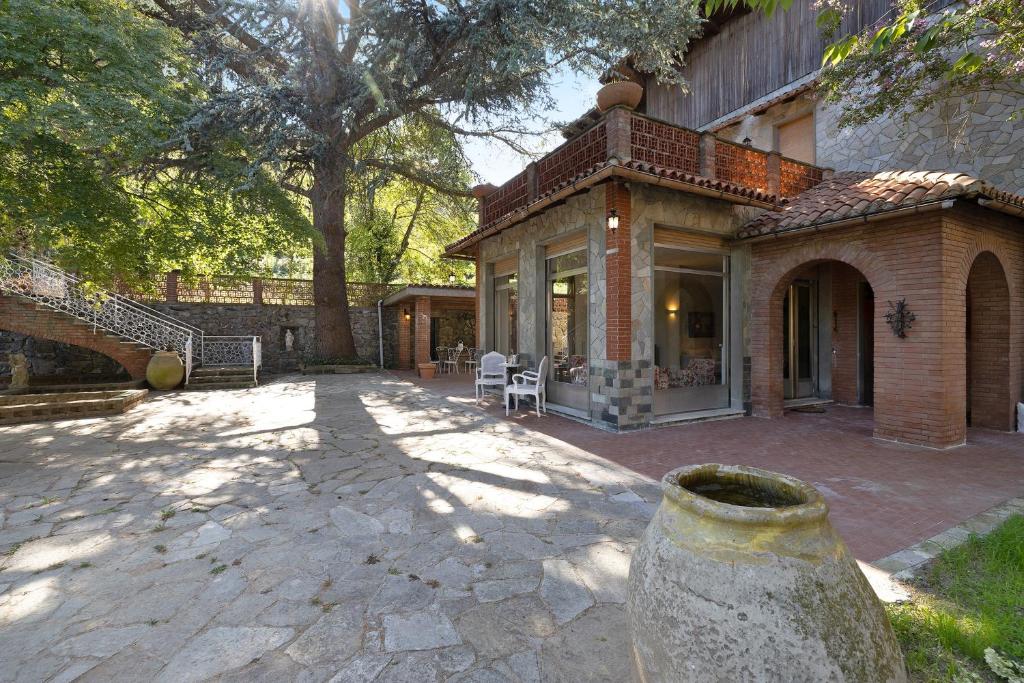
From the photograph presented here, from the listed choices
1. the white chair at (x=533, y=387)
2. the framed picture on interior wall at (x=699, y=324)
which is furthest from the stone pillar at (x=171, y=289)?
the framed picture on interior wall at (x=699, y=324)

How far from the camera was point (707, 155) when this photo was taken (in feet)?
24.2

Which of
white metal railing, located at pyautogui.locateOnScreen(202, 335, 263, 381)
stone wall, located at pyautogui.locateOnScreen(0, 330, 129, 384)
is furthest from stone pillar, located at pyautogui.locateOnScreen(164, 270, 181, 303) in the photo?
stone wall, located at pyautogui.locateOnScreen(0, 330, 129, 384)

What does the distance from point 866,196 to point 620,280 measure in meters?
3.74

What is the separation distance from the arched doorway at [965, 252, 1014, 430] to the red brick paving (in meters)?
0.38

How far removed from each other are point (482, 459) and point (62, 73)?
6819 mm

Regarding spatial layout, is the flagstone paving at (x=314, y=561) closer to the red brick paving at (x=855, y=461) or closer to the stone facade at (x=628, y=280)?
the red brick paving at (x=855, y=461)

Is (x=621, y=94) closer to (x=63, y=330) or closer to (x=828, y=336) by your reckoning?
(x=828, y=336)

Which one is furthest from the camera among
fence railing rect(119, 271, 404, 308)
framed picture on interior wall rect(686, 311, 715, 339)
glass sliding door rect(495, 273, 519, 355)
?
fence railing rect(119, 271, 404, 308)

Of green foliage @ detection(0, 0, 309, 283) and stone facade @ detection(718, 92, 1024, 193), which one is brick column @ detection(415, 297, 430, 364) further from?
stone facade @ detection(718, 92, 1024, 193)

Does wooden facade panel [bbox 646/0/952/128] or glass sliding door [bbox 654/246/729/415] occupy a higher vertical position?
wooden facade panel [bbox 646/0/952/128]

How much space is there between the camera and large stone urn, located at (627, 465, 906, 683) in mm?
1213

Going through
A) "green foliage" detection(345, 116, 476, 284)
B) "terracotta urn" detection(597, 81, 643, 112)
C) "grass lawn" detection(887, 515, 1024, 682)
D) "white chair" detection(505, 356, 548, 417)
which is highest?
"green foliage" detection(345, 116, 476, 284)

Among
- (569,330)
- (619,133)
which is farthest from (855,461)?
(619,133)

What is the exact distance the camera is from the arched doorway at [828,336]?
29.6 feet
